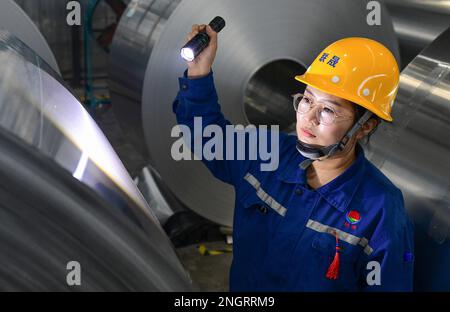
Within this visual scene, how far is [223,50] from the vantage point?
2.16 metres

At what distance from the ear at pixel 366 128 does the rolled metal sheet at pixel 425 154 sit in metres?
0.24

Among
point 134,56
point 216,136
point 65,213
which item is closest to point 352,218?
point 216,136

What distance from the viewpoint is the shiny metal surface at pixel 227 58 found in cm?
213

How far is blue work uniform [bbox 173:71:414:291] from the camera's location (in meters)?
1.33

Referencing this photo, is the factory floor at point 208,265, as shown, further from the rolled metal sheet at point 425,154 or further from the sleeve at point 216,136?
the rolled metal sheet at point 425,154

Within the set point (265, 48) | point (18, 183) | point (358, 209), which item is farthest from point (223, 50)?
point (18, 183)

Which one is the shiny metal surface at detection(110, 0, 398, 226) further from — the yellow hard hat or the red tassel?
the red tassel

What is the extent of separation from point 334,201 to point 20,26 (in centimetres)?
100

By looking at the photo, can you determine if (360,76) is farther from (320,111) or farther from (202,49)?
(202,49)

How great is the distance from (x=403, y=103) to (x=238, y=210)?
1.94 ft

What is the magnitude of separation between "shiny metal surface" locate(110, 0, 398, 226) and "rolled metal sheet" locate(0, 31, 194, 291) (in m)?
1.27

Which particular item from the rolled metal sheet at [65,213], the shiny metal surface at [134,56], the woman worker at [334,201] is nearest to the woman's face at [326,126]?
the woman worker at [334,201]
